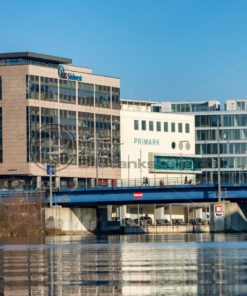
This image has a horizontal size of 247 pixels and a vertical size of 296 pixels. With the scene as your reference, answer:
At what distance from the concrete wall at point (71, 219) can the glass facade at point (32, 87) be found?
27.2 m

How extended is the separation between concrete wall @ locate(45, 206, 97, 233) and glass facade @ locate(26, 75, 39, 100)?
2720cm

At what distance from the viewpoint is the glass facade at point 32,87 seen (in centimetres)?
19562

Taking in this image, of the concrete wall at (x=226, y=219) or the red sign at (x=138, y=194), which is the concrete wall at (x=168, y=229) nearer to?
the red sign at (x=138, y=194)

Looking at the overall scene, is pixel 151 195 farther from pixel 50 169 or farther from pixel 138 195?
pixel 50 169

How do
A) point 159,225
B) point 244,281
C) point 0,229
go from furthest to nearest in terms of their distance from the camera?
point 159,225 → point 0,229 → point 244,281

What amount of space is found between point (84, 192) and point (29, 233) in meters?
19.9

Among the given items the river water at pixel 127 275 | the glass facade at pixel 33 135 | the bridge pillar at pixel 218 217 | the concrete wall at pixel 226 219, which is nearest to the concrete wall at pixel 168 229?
the concrete wall at pixel 226 219

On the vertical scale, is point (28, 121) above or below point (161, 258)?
above

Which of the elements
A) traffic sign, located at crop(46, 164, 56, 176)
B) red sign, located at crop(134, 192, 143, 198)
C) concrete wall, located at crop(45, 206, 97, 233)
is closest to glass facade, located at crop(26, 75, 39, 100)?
traffic sign, located at crop(46, 164, 56, 176)

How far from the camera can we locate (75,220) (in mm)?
169375

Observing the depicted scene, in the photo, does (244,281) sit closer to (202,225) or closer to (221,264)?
(221,264)

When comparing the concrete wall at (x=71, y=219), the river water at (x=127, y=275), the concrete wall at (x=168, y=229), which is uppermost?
the concrete wall at (x=71, y=219)

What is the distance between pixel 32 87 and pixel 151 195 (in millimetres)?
40491

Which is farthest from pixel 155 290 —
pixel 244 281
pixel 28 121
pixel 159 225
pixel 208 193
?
pixel 28 121
